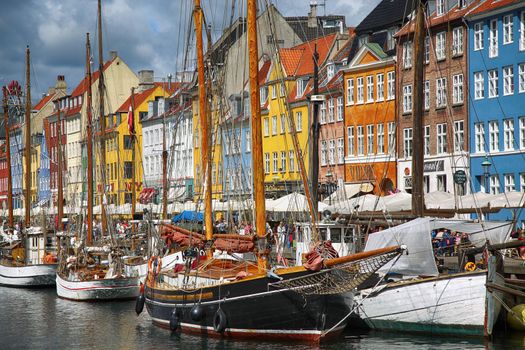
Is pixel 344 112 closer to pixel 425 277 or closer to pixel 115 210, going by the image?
pixel 115 210

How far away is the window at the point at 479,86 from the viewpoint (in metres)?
67.1

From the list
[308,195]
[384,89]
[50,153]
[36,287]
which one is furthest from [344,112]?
[50,153]

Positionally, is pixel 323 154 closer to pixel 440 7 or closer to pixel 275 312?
pixel 440 7

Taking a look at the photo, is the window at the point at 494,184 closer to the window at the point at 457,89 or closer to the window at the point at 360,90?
the window at the point at 457,89

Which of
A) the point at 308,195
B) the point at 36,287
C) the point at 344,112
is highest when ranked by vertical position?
the point at 344,112

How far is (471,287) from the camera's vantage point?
33281 mm

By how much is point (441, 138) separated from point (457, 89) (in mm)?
3170

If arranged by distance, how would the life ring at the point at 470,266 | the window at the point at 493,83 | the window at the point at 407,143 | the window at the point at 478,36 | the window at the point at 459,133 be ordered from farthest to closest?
the window at the point at 407,143, the window at the point at 459,133, the window at the point at 478,36, the window at the point at 493,83, the life ring at the point at 470,266

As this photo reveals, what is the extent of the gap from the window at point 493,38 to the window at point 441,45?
12.2 ft

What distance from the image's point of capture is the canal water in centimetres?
3353

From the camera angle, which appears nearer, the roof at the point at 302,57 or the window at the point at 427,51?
the window at the point at 427,51

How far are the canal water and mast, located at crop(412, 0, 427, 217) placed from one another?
16.1 feet

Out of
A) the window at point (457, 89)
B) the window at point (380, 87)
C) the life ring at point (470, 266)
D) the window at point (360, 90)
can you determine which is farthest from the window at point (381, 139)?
the life ring at point (470, 266)

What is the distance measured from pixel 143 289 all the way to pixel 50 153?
105 meters
